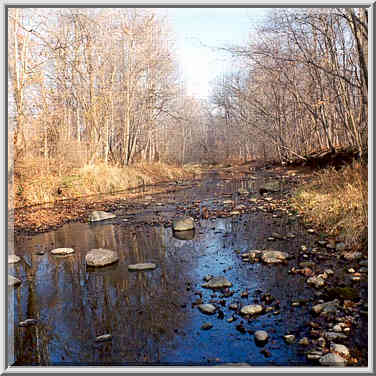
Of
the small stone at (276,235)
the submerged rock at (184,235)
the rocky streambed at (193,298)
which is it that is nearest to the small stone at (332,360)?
the rocky streambed at (193,298)

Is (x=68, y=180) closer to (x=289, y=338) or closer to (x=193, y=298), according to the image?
(x=193, y=298)

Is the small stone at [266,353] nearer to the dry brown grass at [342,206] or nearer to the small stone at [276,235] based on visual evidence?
the dry brown grass at [342,206]

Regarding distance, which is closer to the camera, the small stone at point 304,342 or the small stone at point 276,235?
the small stone at point 304,342

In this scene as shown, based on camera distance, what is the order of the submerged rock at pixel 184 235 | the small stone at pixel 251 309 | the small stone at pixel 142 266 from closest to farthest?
the small stone at pixel 251 309 < the small stone at pixel 142 266 < the submerged rock at pixel 184 235

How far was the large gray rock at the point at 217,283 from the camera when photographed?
15.0 ft

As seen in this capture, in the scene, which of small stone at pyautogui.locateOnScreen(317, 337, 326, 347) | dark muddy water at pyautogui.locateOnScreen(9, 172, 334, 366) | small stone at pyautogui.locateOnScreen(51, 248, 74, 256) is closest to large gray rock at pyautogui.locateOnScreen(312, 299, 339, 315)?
dark muddy water at pyautogui.locateOnScreen(9, 172, 334, 366)

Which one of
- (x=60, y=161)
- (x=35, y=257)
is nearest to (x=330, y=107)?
(x=60, y=161)

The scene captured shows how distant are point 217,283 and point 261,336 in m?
1.50

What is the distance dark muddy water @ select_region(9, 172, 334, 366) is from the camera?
120 inches

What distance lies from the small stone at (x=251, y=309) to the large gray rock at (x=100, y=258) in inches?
114

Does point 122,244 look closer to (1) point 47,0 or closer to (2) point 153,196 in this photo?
(1) point 47,0

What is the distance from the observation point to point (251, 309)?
12.3ft

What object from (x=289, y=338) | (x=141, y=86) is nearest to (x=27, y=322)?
(x=289, y=338)

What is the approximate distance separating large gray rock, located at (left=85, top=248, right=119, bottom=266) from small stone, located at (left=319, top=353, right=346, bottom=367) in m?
4.01
